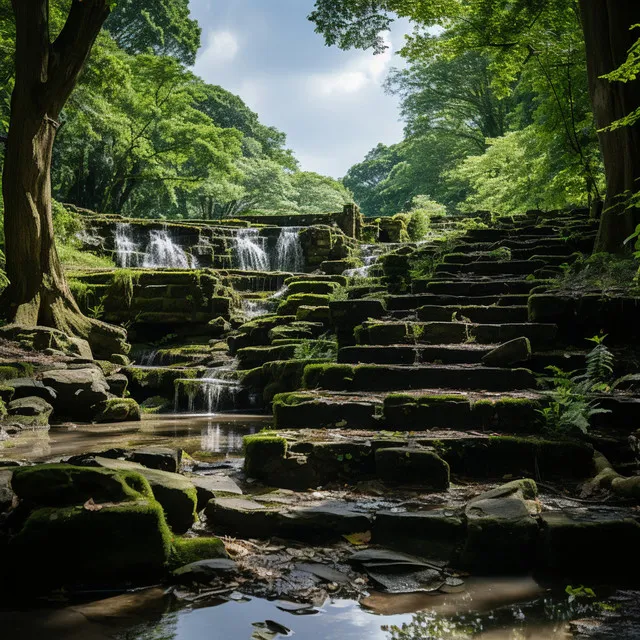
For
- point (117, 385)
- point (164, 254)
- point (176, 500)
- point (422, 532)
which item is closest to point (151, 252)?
point (164, 254)

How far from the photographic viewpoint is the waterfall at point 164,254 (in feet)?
63.5

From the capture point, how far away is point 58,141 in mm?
24203

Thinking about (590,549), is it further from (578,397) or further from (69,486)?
(69,486)

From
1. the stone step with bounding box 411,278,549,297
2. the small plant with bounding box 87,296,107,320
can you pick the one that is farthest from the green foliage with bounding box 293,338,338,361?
the small plant with bounding box 87,296,107,320

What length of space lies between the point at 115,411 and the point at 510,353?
5706mm

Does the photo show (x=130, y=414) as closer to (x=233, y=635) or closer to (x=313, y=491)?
(x=313, y=491)

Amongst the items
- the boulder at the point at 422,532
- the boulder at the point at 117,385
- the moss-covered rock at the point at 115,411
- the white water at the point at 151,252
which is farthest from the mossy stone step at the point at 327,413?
the white water at the point at 151,252

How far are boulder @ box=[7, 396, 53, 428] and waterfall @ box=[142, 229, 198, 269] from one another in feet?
38.3

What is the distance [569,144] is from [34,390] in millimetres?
11188

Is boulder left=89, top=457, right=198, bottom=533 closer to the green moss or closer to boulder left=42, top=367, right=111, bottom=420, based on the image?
the green moss

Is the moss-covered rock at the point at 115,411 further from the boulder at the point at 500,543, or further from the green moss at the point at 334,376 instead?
the boulder at the point at 500,543

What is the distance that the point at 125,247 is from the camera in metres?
19.5

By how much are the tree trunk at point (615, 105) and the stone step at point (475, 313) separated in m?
2.72

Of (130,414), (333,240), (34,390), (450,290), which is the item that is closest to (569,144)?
(450,290)
